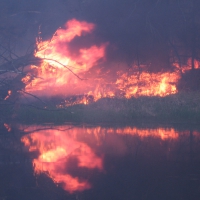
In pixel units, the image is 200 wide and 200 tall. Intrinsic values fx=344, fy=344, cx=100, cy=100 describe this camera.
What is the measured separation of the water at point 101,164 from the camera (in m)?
5.66

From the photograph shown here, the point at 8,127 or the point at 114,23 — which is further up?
the point at 114,23

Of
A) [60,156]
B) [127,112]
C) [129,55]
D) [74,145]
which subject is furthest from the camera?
[129,55]

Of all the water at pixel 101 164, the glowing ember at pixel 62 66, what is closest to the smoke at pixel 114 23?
the glowing ember at pixel 62 66

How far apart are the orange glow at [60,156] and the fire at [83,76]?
219 inches

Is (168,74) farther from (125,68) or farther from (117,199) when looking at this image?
(117,199)

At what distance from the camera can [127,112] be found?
43.0ft

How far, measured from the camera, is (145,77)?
17.5 metres

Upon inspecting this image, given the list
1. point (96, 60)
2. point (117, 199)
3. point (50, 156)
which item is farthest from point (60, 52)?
point (117, 199)

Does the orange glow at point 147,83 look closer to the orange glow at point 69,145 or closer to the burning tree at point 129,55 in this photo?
the burning tree at point 129,55

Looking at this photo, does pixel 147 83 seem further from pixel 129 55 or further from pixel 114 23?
pixel 114 23

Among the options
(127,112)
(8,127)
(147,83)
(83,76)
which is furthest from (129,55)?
(8,127)

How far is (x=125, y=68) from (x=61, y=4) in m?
5.48

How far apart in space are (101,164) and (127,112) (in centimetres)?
610

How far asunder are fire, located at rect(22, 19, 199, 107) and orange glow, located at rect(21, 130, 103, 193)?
5567 millimetres
